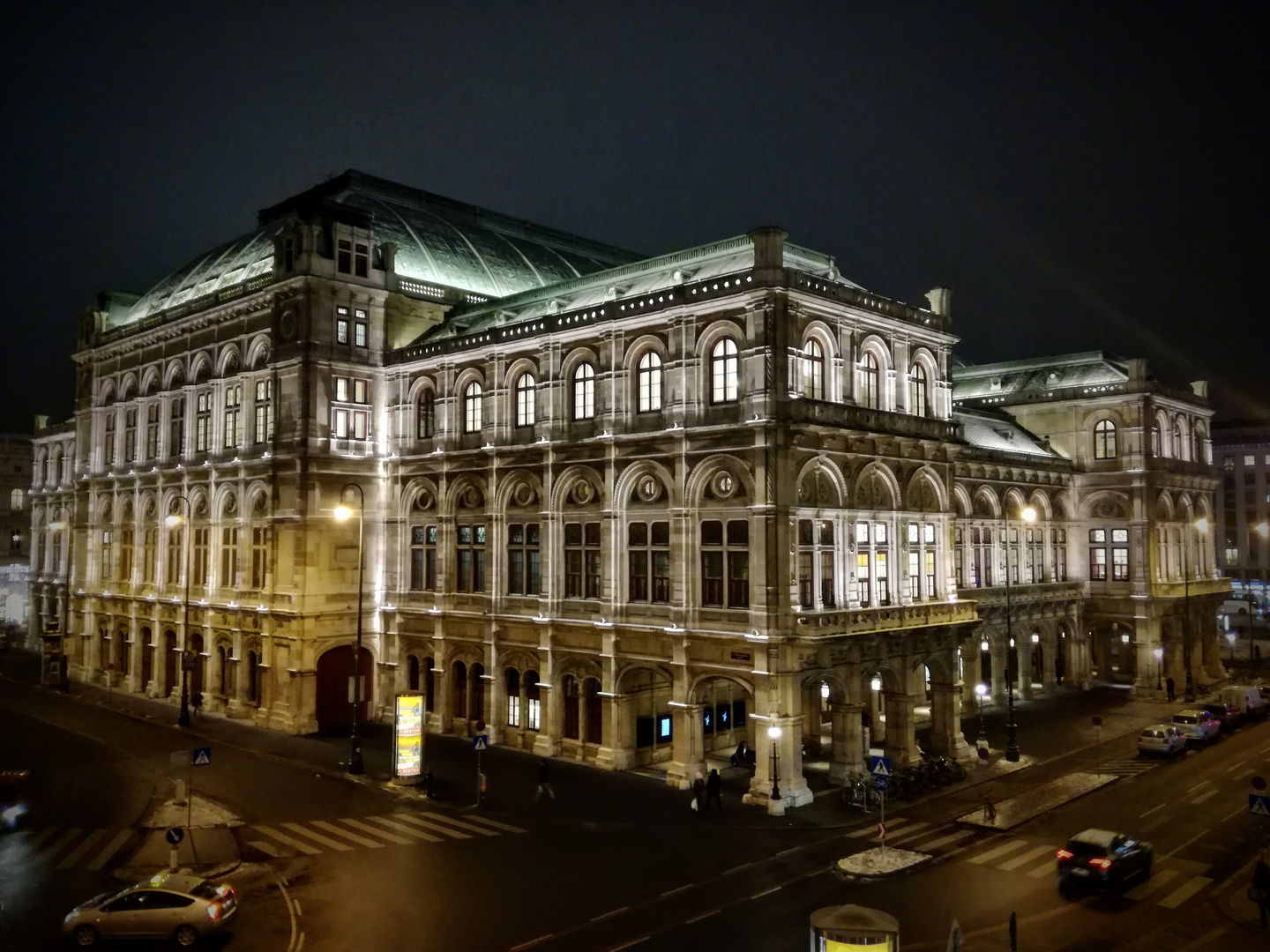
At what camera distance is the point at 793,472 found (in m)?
38.3

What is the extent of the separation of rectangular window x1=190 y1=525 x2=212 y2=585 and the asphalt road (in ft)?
50.3

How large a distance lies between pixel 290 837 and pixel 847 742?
2086 cm

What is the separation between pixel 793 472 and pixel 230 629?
35.1 meters

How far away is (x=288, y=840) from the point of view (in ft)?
106

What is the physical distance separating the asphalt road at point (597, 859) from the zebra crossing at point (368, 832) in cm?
11

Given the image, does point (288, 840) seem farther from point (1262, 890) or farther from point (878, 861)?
point (1262, 890)

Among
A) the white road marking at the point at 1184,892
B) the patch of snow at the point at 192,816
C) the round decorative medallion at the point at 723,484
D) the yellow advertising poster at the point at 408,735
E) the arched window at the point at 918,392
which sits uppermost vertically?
the arched window at the point at 918,392

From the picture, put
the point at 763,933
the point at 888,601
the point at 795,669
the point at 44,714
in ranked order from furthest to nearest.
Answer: the point at 44,714
the point at 888,601
the point at 795,669
the point at 763,933

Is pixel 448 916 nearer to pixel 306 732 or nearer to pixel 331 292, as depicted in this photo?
pixel 306 732

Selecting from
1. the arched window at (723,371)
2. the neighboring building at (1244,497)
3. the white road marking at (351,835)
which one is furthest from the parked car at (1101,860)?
the neighboring building at (1244,497)

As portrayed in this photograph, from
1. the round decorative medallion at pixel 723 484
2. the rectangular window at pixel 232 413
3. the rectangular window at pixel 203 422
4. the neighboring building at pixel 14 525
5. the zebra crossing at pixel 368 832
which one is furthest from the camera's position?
the neighboring building at pixel 14 525

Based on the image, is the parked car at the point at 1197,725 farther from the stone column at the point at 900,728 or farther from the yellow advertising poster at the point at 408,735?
the yellow advertising poster at the point at 408,735

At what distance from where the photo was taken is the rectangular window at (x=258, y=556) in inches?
2148

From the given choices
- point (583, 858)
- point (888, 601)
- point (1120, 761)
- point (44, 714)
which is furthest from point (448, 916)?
point (44, 714)
